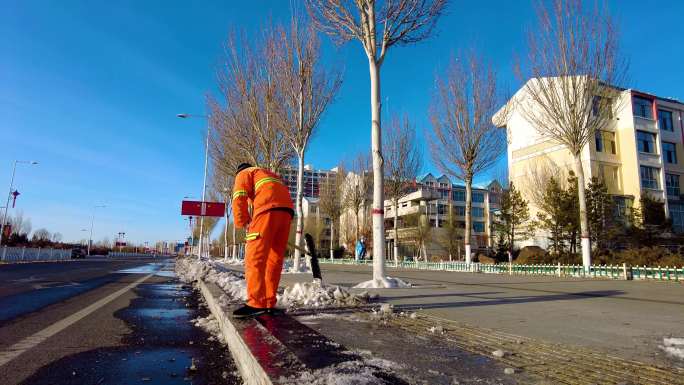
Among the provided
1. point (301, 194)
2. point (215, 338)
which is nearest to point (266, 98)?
point (301, 194)

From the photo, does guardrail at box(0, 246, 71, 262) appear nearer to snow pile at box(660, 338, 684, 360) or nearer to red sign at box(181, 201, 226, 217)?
red sign at box(181, 201, 226, 217)

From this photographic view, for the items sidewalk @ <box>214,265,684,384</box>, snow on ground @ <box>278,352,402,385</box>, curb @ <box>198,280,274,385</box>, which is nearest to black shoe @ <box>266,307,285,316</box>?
sidewalk @ <box>214,265,684,384</box>

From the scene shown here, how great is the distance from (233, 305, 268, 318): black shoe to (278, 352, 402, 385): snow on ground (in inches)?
81.0

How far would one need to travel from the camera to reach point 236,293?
6.34 m

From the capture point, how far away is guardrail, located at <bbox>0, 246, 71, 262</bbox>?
3240 centimetres

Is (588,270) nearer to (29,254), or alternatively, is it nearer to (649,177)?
(649,177)

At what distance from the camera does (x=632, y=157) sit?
31797mm

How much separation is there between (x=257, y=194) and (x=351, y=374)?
298cm

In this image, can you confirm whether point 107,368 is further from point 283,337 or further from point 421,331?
point 421,331

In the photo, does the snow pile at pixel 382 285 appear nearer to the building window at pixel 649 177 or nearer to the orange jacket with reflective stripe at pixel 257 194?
→ the orange jacket with reflective stripe at pixel 257 194

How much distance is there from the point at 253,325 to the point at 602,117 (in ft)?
49.4

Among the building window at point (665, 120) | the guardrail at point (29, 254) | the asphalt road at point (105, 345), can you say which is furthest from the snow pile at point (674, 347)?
the guardrail at point (29, 254)

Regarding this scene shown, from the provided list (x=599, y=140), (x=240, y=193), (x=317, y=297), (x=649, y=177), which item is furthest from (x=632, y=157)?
(x=240, y=193)

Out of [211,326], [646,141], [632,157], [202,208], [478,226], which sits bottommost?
[211,326]
